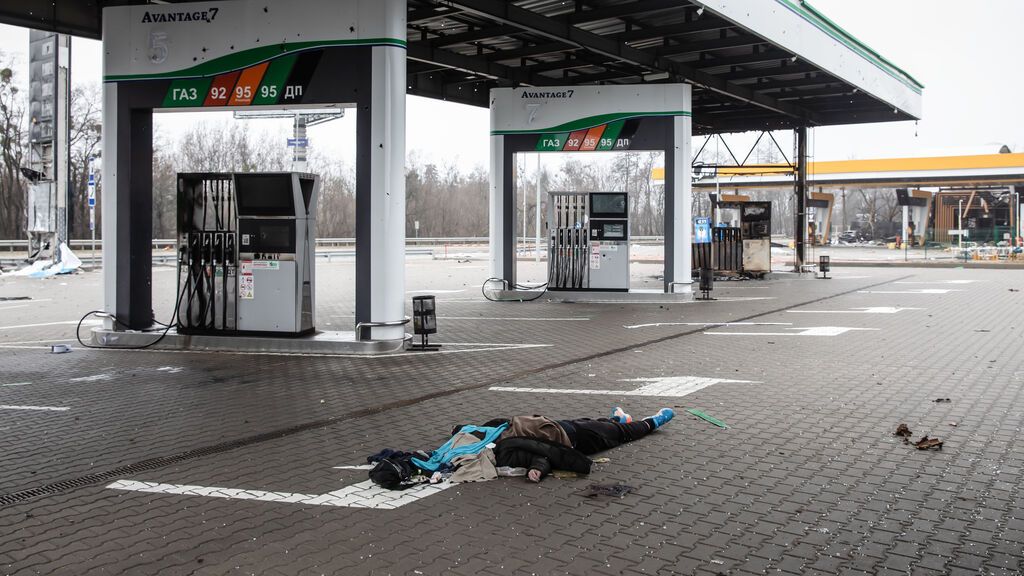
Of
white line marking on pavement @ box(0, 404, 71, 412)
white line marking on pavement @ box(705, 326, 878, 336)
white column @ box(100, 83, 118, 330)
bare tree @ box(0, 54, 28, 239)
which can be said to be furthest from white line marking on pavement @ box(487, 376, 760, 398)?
bare tree @ box(0, 54, 28, 239)

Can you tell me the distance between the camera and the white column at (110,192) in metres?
13.2

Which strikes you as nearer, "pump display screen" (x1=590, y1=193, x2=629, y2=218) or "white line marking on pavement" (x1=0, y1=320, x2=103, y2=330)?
"white line marking on pavement" (x1=0, y1=320, x2=103, y2=330)

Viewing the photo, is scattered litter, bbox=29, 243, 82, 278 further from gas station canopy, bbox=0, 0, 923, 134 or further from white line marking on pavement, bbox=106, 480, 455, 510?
white line marking on pavement, bbox=106, 480, 455, 510

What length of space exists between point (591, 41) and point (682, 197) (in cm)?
457

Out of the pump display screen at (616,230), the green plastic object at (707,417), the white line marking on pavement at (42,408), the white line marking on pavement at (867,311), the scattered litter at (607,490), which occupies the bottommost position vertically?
the scattered litter at (607,490)

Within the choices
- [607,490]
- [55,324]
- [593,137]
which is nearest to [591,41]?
[593,137]

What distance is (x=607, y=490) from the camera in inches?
225

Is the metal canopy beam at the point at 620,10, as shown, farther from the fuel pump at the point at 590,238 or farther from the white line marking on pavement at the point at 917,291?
the white line marking on pavement at the point at 917,291

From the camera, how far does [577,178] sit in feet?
261

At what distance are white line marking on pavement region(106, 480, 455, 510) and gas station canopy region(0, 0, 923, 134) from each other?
393 inches

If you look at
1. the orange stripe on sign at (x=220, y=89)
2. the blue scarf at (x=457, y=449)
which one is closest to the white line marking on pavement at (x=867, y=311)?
the orange stripe on sign at (x=220, y=89)

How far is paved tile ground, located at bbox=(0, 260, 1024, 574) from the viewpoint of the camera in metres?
4.62

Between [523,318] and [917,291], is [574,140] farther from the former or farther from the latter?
[917,291]

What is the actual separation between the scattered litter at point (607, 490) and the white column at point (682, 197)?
15.3 meters
